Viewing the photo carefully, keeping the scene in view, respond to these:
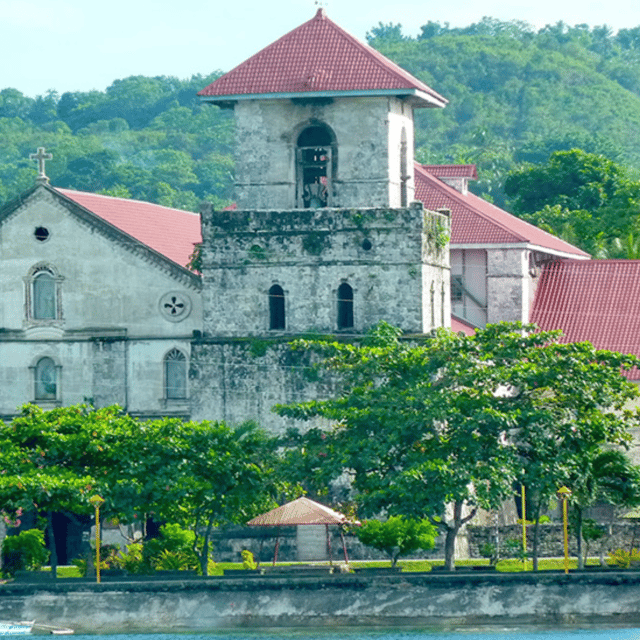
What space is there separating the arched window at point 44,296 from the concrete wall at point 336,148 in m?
6.71

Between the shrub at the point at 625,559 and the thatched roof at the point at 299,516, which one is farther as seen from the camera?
the thatched roof at the point at 299,516

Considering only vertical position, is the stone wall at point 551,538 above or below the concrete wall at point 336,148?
below

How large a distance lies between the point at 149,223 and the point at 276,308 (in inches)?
325

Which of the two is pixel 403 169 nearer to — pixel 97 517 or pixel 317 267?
pixel 317 267

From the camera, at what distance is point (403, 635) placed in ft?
164

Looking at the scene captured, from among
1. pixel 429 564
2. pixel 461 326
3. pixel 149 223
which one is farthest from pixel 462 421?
pixel 149 223

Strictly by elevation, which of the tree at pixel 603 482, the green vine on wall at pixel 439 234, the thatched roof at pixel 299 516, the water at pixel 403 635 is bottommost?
the water at pixel 403 635

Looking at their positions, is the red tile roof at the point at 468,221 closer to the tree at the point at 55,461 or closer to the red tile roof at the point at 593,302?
the red tile roof at the point at 593,302

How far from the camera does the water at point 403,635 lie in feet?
161

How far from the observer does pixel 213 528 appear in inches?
2261

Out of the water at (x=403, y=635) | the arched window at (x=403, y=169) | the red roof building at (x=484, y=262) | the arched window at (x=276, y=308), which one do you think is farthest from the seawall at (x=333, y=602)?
the red roof building at (x=484, y=262)

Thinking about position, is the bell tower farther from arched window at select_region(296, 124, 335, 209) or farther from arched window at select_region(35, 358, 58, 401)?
arched window at select_region(35, 358, 58, 401)

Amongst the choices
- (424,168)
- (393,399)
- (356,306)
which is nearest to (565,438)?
(393,399)

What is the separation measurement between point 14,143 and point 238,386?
12939 centimetres
